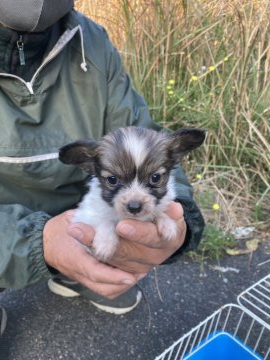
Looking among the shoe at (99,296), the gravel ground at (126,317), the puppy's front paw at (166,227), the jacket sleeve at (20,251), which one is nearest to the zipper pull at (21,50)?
the jacket sleeve at (20,251)

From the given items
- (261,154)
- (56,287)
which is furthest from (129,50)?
(56,287)

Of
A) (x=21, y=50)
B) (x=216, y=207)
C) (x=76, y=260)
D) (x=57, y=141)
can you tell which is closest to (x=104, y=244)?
(x=76, y=260)

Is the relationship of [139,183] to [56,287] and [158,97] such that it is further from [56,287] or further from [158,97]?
[158,97]

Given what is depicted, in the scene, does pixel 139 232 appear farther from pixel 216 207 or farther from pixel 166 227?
pixel 216 207

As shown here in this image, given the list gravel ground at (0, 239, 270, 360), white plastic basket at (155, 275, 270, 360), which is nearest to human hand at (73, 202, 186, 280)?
white plastic basket at (155, 275, 270, 360)

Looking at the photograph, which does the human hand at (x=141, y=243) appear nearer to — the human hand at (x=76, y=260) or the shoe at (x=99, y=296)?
the human hand at (x=76, y=260)

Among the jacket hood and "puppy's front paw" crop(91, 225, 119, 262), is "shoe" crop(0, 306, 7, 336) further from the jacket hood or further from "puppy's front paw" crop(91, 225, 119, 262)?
the jacket hood
